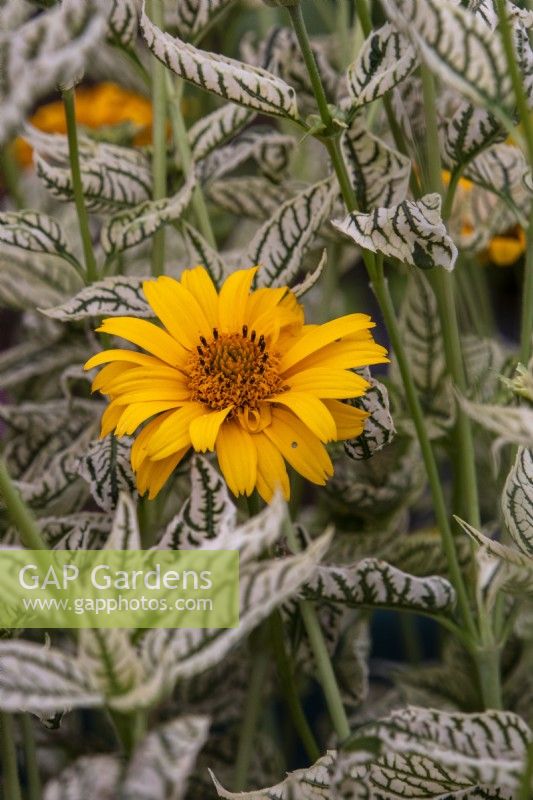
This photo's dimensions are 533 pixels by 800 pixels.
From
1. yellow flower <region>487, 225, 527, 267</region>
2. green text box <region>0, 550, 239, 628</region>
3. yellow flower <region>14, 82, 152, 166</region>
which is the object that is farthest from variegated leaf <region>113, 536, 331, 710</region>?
yellow flower <region>14, 82, 152, 166</region>

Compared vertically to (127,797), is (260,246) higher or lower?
higher

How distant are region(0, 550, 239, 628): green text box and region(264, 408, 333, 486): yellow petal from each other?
0.07 m

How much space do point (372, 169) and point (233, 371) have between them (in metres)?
0.12

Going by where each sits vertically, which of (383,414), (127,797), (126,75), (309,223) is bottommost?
(127,797)

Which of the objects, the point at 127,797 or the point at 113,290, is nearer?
the point at 127,797

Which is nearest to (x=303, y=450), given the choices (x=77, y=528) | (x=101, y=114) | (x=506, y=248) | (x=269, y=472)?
(x=269, y=472)

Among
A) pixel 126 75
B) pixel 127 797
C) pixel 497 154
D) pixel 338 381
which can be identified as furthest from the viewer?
pixel 126 75

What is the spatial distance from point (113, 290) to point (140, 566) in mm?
157

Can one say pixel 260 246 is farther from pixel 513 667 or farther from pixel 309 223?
pixel 513 667

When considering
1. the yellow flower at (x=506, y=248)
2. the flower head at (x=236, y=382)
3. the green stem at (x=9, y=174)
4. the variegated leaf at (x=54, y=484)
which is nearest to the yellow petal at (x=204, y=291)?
the flower head at (x=236, y=382)

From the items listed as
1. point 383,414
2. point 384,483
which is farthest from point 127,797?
point 384,483

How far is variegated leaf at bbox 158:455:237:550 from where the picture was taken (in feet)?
1.09

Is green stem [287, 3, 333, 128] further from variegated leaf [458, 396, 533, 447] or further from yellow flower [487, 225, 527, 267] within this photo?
yellow flower [487, 225, 527, 267]

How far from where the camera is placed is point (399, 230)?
1.19 feet
